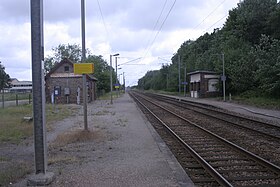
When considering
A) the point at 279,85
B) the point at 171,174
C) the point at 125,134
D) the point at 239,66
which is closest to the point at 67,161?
the point at 171,174

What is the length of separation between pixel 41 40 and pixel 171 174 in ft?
12.1

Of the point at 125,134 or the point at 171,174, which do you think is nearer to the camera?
the point at 171,174

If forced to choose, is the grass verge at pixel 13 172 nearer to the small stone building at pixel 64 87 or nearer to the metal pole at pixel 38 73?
the metal pole at pixel 38 73

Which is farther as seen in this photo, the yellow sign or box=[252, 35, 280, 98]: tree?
box=[252, 35, 280, 98]: tree

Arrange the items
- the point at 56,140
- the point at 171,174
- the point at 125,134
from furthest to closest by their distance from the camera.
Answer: the point at 125,134 → the point at 56,140 → the point at 171,174

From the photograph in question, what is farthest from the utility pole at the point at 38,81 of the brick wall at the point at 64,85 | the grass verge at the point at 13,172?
the brick wall at the point at 64,85

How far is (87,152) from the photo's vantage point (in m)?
10.6

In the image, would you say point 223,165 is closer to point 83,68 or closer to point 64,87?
point 83,68

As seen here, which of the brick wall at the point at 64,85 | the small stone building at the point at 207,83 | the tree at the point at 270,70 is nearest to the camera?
the tree at the point at 270,70

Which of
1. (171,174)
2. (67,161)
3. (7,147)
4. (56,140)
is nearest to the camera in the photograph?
(171,174)

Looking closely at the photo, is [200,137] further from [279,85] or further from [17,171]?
[279,85]

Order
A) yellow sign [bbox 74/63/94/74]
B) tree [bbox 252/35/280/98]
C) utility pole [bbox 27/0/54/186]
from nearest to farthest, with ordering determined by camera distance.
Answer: utility pole [bbox 27/0/54/186], yellow sign [bbox 74/63/94/74], tree [bbox 252/35/280/98]

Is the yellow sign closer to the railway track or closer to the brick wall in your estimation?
the railway track

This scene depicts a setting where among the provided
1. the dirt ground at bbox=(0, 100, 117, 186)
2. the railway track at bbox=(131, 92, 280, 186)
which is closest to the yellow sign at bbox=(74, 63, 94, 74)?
the dirt ground at bbox=(0, 100, 117, 186)
